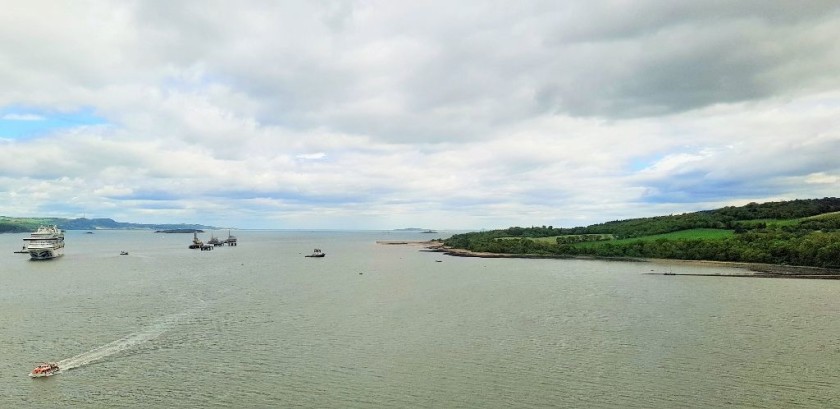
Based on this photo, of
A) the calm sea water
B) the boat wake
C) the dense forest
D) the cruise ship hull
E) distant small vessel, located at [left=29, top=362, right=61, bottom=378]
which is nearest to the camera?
the calm sea water

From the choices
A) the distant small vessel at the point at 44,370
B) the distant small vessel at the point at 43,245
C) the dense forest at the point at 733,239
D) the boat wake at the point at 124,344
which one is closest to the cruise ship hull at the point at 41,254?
the distant small vessel at the point at 43,245

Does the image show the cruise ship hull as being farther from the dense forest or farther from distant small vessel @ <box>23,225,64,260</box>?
the dense forest

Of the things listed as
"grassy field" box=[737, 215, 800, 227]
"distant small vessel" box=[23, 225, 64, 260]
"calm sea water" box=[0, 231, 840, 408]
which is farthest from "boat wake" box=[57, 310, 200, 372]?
"grassy field" box=[737, 215, 800, 227]

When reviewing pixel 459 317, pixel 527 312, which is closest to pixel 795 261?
pixel 527 312

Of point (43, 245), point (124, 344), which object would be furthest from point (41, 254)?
point (124, 344)

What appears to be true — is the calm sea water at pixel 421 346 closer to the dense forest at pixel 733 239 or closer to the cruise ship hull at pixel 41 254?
the dense forest at pixel 733 239

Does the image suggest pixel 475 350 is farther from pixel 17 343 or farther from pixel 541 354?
pixel 17 343
